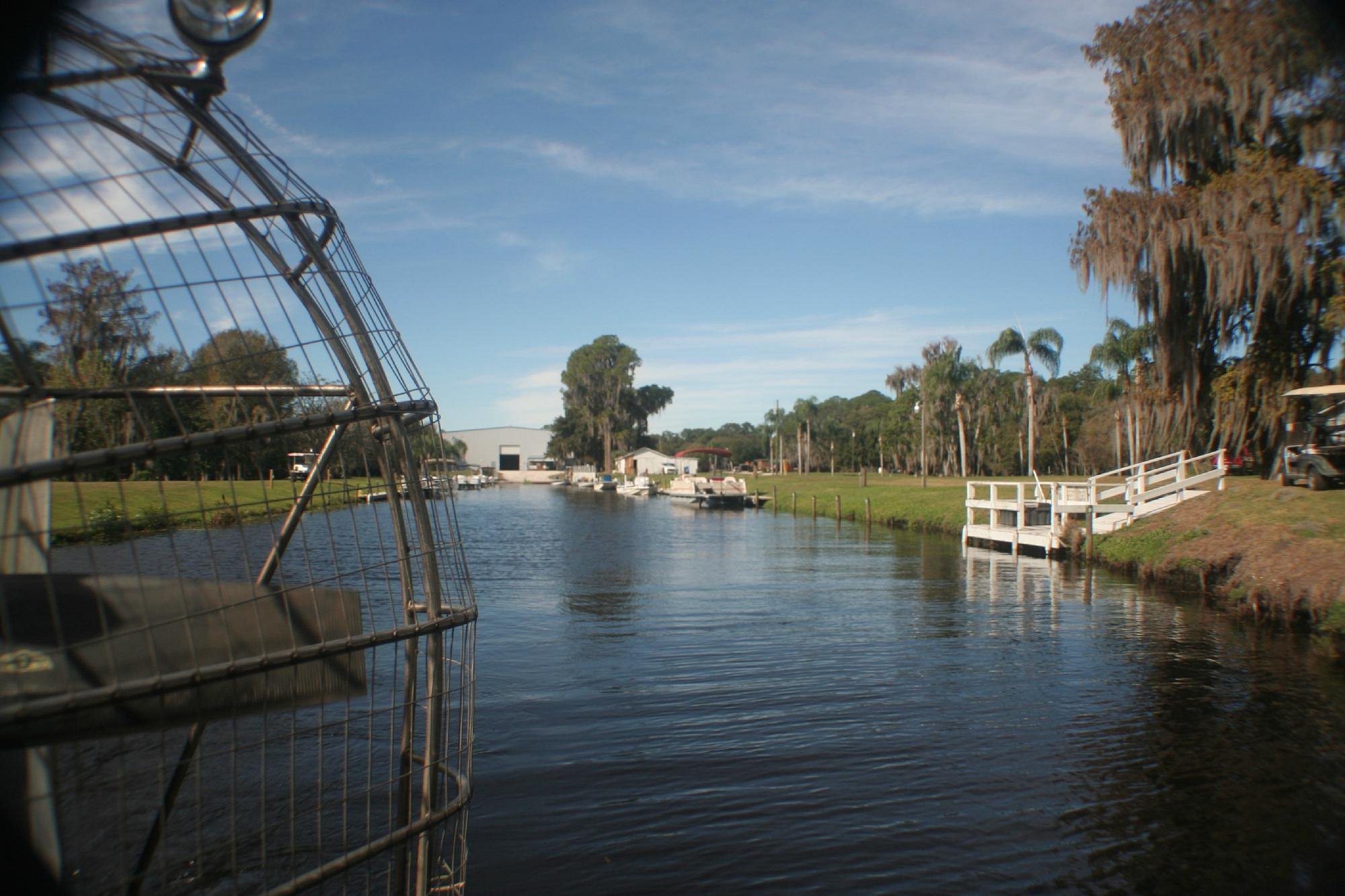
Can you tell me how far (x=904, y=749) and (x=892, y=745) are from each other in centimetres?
15

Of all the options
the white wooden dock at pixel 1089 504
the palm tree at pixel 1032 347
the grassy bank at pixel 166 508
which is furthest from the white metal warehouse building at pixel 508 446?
the grassy bank at pixel 166 508

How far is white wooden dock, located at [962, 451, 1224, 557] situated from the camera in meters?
22.8

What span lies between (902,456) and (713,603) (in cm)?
8315

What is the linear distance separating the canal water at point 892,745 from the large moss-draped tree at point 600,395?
115486mm

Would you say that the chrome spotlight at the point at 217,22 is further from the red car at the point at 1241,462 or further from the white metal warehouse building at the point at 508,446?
the white metal warehouse building at the point at 508,446

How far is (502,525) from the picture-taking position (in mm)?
41688

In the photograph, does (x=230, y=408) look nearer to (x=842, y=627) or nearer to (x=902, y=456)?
(x=842, y=627)

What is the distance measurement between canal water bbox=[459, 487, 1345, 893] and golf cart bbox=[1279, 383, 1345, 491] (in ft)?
18.7

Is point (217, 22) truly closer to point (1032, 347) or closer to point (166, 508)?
point (166, 508)

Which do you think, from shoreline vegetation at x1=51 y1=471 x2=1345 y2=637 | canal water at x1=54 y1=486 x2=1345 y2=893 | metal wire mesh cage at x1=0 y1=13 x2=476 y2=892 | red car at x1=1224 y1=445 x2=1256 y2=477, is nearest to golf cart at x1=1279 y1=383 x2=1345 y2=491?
shoreline vegetation at x1=51 y1=471 x2=1345 y2=637

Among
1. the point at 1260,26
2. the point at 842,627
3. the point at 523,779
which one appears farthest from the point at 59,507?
the point at 1260,26

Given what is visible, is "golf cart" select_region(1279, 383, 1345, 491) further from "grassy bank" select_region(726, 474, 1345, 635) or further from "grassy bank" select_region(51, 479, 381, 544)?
"grassy bank" select_region(51, 479, 381, 544)

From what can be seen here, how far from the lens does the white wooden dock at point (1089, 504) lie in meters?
22.8

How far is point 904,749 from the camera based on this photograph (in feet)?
28.4
